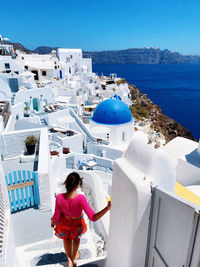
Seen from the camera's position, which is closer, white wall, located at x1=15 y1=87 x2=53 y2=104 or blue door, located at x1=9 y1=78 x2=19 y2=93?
white wall, located at x1=15 y1=87 x2=53 y2=104

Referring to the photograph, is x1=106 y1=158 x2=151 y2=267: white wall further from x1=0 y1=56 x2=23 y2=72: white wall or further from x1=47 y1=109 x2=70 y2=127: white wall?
x1=0 y1=56 x2=23 y2=72: white wall

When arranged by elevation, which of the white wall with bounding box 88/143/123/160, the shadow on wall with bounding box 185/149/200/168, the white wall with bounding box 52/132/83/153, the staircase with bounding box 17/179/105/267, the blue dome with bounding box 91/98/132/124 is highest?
the shadow on wall with bounding box 185/149/200/168

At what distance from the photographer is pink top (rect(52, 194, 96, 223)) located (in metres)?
2.92

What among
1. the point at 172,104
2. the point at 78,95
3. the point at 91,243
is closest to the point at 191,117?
the point at 172,104

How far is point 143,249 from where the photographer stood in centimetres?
262

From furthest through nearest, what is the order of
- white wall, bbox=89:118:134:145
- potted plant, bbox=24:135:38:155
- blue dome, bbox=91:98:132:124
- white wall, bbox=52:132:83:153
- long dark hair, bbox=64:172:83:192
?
blue dome, bbox=91:98:132:124, white wall, bbox=89:118:134:145, white wall, bbox=52:132:83:153, potted plant, bbox=24:135:38:155, long dark hair, bbox=64:172:83:192

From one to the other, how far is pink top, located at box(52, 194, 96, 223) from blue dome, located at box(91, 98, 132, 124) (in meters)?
16.6

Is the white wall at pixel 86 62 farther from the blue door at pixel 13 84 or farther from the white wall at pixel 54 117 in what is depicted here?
the white wall at pixel 54 117

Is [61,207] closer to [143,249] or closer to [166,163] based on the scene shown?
[143,249]

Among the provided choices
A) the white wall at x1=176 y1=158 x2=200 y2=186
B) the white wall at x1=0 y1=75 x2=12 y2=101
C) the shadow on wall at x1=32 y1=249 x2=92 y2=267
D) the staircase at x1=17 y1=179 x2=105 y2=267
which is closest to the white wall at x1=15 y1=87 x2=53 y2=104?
the white wall at x1=0 y1=75 x2=12 y2=101

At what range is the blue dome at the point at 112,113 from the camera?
19484 mm

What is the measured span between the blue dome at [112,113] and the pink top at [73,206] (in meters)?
16.6

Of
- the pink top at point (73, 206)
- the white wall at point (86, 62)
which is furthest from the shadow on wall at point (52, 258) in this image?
the white wall at point (86, 62)

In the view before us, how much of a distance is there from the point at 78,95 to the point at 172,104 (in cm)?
4286
